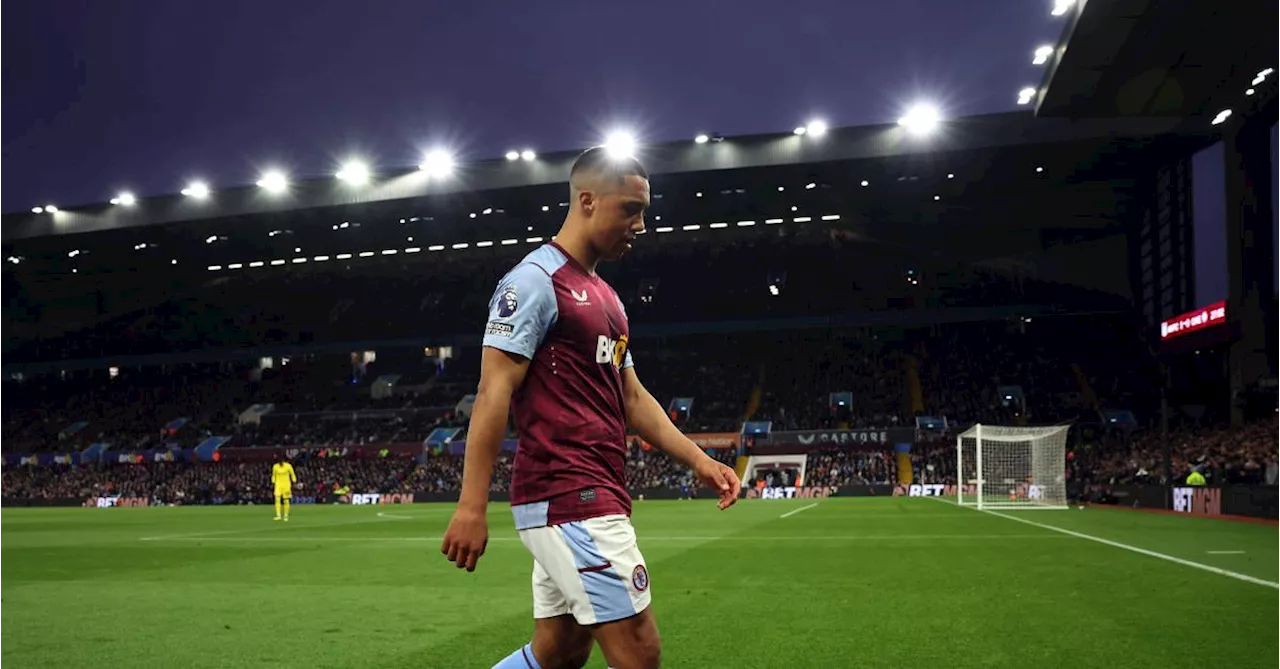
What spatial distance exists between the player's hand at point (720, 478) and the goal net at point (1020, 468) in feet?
88.6

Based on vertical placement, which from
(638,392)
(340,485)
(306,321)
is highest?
(306,321)

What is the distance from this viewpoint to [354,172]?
4131 cm

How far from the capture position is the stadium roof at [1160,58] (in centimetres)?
2591

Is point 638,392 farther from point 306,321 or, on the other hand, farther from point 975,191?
point 306,321

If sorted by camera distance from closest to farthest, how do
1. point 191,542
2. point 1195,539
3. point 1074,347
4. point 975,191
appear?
point 1195,539 < point 191,542 < point 975,191 < point 1074,347

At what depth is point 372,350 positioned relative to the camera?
6631 centimetres

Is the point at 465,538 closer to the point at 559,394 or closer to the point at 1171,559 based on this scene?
the point at 559,394

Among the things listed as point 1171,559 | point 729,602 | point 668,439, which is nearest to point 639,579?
point 668,439

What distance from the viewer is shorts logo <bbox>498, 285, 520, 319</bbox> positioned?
3.30 metres

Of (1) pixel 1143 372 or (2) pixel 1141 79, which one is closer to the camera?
(2) pixel 1141 79

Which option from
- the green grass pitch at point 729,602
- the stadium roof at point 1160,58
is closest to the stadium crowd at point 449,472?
the stadium roof at point 1160,58

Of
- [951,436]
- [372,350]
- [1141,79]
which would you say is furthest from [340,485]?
[1141,79]

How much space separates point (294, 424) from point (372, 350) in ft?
24.9

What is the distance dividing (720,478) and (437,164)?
38.4m
